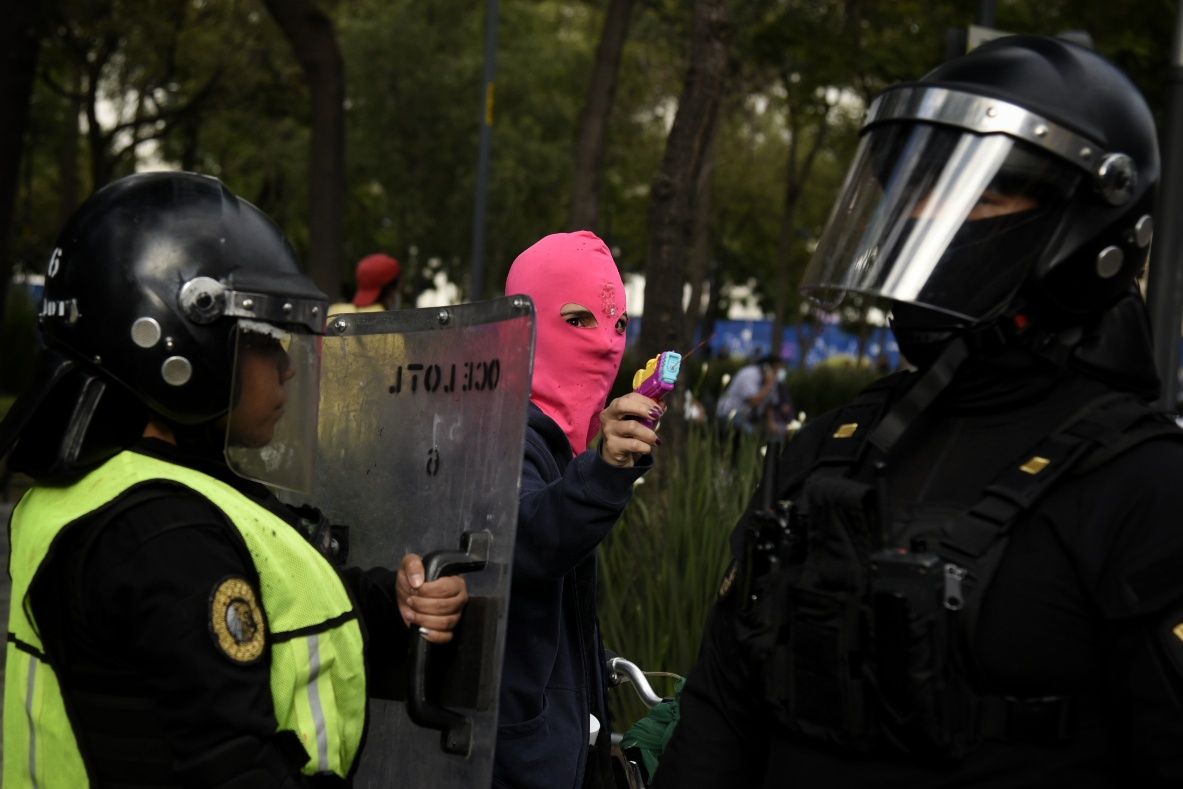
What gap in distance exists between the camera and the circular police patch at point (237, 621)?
215 centimetres

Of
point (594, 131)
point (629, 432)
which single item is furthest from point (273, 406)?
point (594, 131)

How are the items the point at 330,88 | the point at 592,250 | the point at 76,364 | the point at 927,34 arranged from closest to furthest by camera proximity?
1. the point at 76,364
2. the point at 592,250
3. the point at 330,88
4. the point at 927,34

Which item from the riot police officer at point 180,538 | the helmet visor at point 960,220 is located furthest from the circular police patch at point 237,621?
the helmet visor at point 960,220

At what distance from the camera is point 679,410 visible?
758 cm

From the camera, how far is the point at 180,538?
2193 mm

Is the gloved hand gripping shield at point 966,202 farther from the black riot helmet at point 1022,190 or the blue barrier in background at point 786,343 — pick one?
the blue barrier in background at point 786,343

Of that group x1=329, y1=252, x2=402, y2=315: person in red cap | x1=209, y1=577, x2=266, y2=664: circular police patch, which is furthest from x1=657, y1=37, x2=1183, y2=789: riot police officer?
x1=329, y1=252, x2=402, y2=315: person in red cap

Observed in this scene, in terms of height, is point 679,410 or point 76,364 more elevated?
point 76,364

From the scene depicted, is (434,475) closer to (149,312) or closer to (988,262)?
(149,312)

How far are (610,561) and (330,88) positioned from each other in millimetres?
8683

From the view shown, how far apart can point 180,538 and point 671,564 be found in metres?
3.33

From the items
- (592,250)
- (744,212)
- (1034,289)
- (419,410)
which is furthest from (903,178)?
(744,212)

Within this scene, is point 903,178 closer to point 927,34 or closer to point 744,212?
point 927,34

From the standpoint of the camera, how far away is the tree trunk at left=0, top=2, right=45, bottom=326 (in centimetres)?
1155
